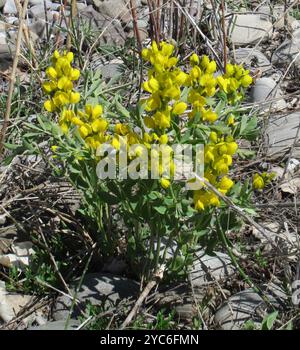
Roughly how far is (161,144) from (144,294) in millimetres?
549

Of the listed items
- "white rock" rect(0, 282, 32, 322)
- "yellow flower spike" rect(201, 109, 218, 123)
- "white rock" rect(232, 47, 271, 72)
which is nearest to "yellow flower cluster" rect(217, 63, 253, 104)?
"yellow flower spike" rect(201, 109, 218, 123)

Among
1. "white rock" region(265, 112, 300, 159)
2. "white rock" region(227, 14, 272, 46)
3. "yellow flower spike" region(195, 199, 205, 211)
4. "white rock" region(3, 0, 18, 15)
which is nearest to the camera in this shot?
"yellow flower spike" region(195, 199, 205, 211)

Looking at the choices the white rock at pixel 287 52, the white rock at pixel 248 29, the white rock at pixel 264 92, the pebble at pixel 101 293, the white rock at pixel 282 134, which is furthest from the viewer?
the white rock at pixel 248 29

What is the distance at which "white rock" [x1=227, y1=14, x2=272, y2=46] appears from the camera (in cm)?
381

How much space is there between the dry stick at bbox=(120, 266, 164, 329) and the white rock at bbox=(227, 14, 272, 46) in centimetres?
195

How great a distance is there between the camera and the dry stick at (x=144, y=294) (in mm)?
2002

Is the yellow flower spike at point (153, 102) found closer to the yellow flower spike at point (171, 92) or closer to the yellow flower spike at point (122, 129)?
the yellow flower spike at point (171, 92)

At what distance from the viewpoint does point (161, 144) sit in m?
1.75

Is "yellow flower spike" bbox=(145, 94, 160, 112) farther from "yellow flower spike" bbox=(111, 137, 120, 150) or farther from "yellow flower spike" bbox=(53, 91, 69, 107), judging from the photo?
"yellow flower spike" bbox=(53, 91, 69, 107)

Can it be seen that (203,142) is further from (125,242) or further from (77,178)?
(125,242)

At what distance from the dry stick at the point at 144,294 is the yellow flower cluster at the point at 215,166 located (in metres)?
0.39

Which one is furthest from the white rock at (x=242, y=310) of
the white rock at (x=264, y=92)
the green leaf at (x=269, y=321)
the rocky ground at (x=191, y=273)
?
the white rock at (x=264, y=92)

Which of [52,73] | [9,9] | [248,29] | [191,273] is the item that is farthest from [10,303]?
[9,9]
